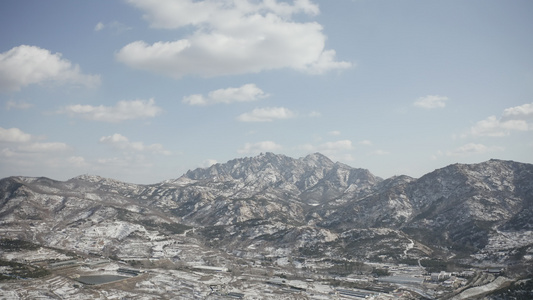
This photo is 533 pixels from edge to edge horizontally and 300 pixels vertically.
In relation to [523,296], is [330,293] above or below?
below

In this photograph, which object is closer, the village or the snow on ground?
the snow on ground

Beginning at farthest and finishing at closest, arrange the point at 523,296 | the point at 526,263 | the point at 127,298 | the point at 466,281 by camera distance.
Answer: the point at 526,263 < the point at 466,281 < the point at 127,298 < the point at 523,296

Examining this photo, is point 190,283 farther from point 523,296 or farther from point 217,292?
point 523,296

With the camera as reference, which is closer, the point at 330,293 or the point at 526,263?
the point at 330,293

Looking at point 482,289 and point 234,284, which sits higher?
point 482,289

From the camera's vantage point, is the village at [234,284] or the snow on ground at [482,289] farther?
the village at [234,284]

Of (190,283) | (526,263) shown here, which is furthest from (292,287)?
(526,263)

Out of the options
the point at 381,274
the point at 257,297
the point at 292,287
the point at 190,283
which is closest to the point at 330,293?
the point at 292,287

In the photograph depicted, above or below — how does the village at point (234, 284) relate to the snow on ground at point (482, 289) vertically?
below

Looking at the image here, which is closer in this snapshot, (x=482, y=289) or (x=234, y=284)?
(x=482, y=289)

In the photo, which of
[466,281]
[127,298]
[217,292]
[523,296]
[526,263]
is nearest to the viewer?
[523,296]

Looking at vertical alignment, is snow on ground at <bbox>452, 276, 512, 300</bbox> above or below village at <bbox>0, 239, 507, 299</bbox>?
above
